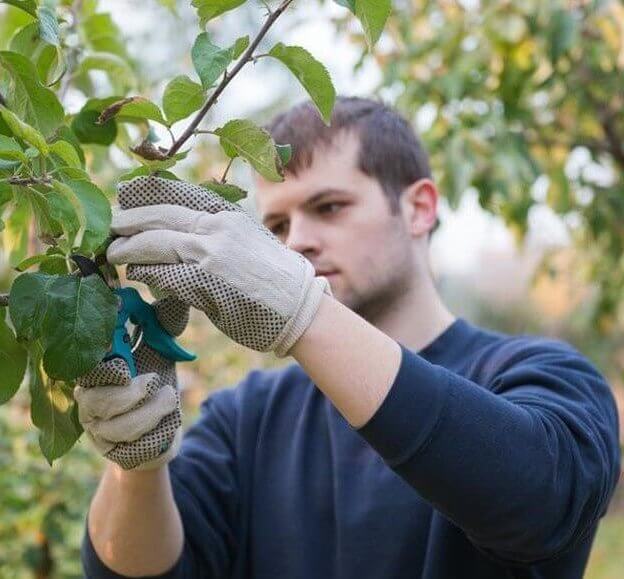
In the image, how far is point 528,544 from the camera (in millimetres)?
1292

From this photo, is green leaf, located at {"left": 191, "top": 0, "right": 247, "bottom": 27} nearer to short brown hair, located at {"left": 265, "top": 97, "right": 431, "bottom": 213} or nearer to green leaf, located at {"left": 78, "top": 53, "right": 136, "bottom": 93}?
green leaf, located at {"left": 78, "top": 53, "right": 136, "bottom": 93}

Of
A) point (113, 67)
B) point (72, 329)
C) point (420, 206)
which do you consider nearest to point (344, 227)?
point (420, 206)

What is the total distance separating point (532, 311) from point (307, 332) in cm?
1191

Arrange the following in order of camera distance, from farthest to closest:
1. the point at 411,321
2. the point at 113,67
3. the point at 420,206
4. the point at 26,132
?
the point at 420,206, the point at 411,321, the point at 113,67, the point at 26,132

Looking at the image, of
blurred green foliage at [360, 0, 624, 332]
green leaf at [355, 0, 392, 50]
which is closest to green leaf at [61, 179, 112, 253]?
green leaf at [355, 0, 392, 50]

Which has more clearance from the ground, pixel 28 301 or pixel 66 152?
pixel 66 152

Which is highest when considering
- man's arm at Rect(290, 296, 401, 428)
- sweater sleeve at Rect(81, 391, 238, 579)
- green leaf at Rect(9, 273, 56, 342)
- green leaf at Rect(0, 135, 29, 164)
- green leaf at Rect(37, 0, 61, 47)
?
green leaf at Rect(37, 0, 61, 47)

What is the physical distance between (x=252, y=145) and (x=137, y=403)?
347mm

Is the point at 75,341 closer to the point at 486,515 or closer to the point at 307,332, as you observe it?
the point at 307,332

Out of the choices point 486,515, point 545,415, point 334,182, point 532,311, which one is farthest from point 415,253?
point 532,311

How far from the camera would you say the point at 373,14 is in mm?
1099

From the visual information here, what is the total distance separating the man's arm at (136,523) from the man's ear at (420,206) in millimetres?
716

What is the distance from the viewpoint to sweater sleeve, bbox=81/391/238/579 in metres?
1.72

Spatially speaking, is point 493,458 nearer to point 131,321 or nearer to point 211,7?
point 131,321
